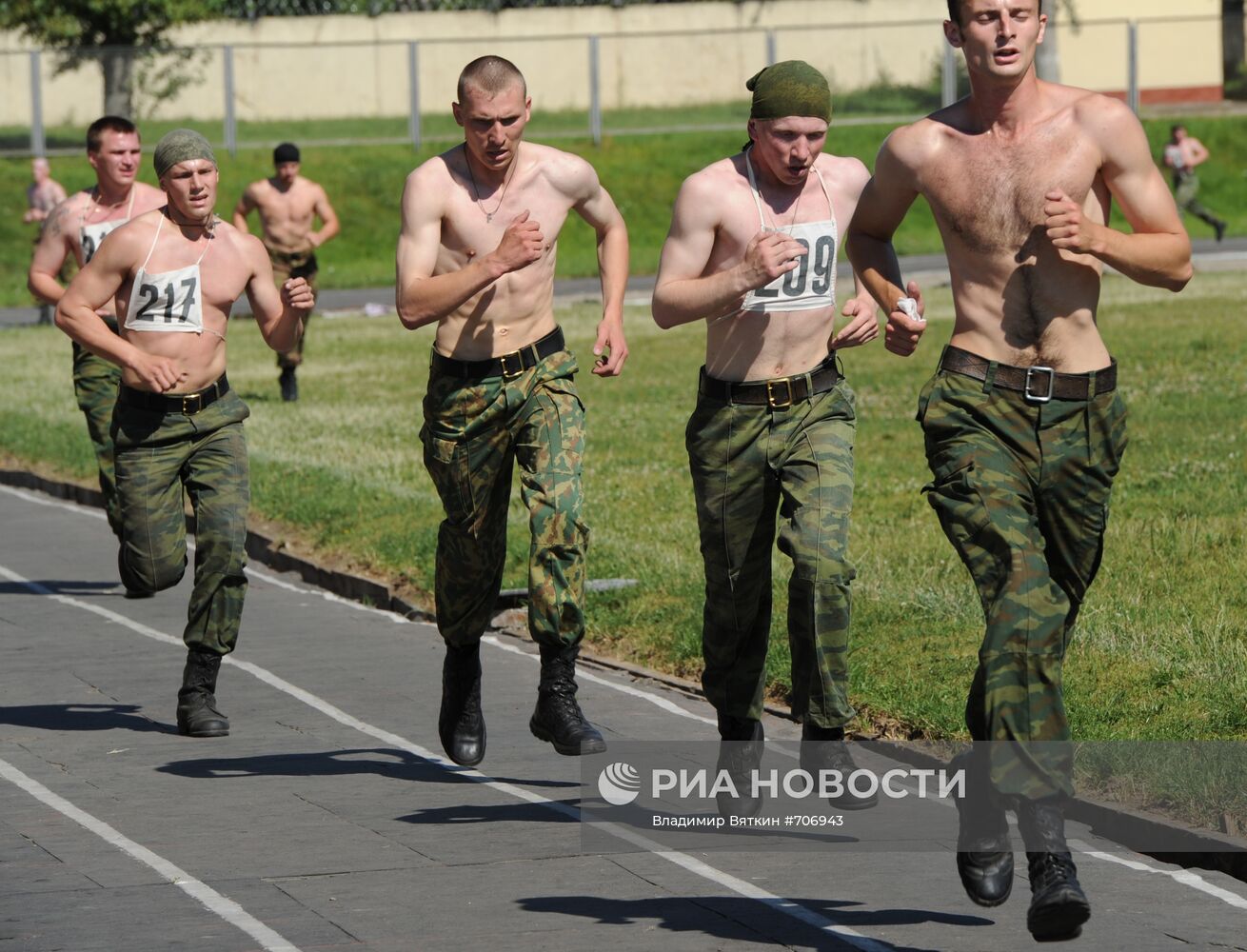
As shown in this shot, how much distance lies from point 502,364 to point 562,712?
4.11ft

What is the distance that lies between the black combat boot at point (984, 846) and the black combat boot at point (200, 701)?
4119 mm

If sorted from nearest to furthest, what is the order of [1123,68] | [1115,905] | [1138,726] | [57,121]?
[1115,905] → [1138,726] → [57,121] → [1123,68]

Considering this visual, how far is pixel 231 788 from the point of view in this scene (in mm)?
8203

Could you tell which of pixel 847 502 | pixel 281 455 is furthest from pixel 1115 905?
pixel 281 455

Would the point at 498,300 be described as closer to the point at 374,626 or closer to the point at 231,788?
the point at 231,788

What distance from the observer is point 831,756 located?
23.7ft

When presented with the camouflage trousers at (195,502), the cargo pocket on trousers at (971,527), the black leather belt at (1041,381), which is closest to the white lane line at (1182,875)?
the cargo pocket on trousers at (971,527)

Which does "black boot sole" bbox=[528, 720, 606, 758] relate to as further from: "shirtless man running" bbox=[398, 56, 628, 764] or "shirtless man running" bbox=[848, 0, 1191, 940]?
"shirtless man running" bbox=[848, 0, 1191, 940]

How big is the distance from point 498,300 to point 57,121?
3752cm

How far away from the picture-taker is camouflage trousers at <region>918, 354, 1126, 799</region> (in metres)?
5.77

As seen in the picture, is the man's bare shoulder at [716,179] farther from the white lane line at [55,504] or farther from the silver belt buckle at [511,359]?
the white lane line at [55,504]

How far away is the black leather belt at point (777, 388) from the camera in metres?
7.41

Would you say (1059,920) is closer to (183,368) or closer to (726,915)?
(726,915)

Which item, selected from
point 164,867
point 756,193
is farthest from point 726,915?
point 756,193
